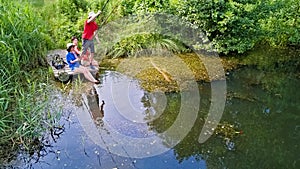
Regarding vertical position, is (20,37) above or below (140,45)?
above

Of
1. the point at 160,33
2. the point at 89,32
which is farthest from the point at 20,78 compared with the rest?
the point at 160,33

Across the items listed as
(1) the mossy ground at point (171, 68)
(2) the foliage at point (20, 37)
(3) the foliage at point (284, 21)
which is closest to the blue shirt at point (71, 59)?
(2) the foliage at point (20, 37)

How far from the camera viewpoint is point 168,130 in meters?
5.31

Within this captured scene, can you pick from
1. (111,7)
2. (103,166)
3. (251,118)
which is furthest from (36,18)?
(251,118)

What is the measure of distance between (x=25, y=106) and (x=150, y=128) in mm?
1785

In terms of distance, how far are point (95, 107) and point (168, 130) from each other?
132 centimetres

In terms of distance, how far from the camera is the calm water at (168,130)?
4680 mm

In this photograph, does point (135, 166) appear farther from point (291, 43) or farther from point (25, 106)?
point (291, 43)

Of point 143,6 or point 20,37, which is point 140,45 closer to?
point 143,6

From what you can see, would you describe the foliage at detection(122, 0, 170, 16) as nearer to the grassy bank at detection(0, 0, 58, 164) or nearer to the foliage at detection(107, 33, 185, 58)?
the foliage at detection(107, 33, 185, 58)

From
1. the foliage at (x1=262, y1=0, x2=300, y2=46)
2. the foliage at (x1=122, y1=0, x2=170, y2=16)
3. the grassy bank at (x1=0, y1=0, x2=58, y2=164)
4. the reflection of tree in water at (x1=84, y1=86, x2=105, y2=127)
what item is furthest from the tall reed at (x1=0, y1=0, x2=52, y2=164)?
the foliage at (x1=262, y1=0, x2=300, y2=46)

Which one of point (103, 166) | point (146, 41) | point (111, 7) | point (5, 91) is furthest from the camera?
point (111, 7)

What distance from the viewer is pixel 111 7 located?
8.91 meters

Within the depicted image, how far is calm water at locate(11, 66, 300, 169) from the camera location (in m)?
4.68
